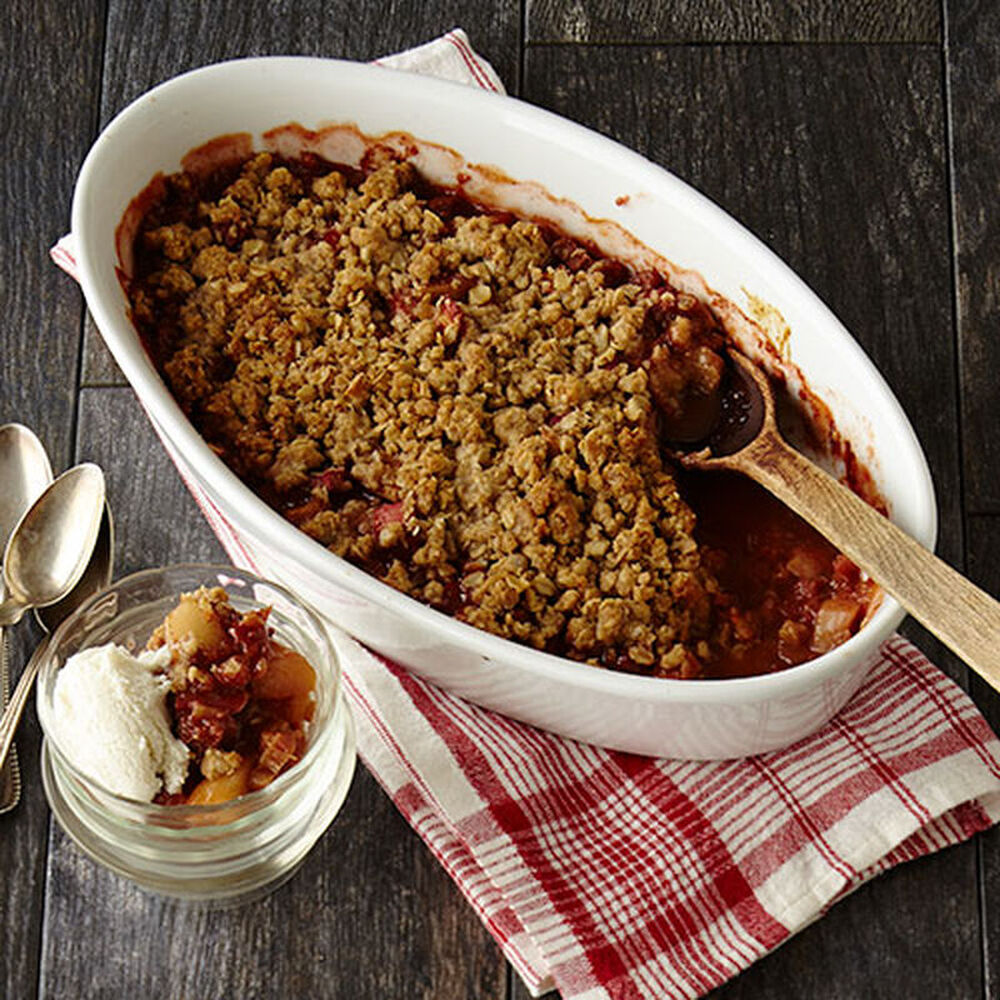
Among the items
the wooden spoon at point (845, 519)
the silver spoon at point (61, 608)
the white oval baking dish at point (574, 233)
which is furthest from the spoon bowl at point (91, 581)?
the wooden spoon at point (845, 519)

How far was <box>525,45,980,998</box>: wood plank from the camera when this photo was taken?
2.24 m

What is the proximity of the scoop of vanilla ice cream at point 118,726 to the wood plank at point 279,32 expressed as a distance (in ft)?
3.18

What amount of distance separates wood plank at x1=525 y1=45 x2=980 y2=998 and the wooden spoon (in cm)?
30

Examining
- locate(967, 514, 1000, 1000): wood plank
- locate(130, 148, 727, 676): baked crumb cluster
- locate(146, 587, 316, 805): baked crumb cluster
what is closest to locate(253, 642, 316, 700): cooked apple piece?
locate(146, 587, 316, 805): baked crumb cluster

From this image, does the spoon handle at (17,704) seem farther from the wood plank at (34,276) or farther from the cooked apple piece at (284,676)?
the cooked apple piece at (284,676)

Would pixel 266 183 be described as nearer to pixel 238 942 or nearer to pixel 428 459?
pixel 428 459

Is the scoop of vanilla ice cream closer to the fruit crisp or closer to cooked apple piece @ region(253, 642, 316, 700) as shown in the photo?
Answer: cooked apple piece @ region(253, 642, 316, 700)

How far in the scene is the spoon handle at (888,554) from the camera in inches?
66.5

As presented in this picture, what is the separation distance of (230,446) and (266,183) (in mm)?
339

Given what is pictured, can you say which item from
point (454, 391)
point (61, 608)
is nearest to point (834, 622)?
point (454, 391)

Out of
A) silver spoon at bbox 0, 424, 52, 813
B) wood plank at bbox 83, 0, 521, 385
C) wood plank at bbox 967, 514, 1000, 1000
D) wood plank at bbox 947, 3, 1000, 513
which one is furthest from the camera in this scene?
wood plank at bbox 83, 0, 521, 385

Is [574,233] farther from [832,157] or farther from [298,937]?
[298,937]

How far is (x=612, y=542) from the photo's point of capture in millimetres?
1869

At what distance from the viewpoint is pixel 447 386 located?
6.40ft
